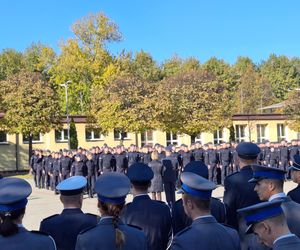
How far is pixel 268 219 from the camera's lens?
2564mm

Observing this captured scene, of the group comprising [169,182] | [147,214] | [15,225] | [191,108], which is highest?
[191,108]

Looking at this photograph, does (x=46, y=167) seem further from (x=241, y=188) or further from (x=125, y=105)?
(x=241, y=188)

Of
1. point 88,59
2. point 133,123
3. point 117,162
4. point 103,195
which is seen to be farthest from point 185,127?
point 103,195

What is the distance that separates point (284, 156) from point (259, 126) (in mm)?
24360

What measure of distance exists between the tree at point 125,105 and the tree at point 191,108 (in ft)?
2.45

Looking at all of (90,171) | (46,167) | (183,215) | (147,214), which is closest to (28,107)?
(46,167)

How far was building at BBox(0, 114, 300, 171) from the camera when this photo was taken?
3469 centimetres

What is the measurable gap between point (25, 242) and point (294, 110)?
35.0 metres

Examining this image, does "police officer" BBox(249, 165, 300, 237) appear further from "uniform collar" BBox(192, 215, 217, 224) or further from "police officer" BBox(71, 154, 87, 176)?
"police officer" BBox(71, 154, 87, 176)

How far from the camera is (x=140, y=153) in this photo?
771 inches

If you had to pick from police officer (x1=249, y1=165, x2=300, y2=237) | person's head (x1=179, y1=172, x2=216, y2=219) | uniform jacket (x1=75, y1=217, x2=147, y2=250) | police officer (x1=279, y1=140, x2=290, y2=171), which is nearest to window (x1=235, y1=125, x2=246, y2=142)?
police officer (x1=279, y1=140, x2=290, y2=171)

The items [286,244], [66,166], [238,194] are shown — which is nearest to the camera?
[286,244]

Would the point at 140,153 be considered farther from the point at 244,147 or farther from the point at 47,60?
the point at 47,60

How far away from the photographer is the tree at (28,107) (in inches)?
1116
